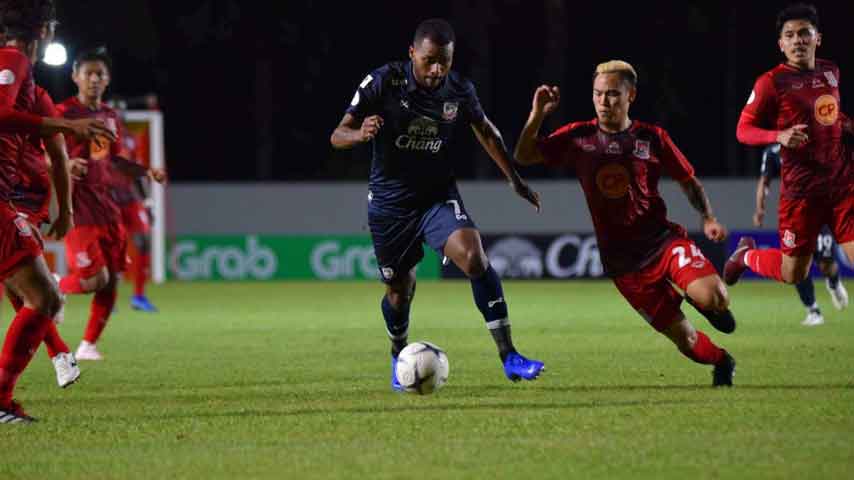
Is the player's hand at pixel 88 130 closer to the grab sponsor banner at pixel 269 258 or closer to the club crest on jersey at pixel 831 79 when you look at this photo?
the club crest on jersey at pixel 831 79

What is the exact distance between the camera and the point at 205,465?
245 inches

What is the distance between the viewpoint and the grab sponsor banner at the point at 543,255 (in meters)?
26.1

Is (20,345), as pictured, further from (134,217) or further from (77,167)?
(134,217)

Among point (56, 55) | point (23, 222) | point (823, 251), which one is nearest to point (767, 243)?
point (823, 251)

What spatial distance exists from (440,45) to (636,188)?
1.40m

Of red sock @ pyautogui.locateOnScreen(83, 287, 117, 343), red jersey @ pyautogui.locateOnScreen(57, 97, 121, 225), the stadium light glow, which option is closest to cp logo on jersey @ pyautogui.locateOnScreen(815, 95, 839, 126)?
red jersey @ pyautogui.locateOnScreen(57, 97, 121, 225)

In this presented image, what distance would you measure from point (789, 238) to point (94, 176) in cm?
581

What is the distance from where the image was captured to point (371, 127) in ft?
27.2

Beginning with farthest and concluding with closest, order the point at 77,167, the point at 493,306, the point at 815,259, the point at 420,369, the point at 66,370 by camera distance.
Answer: the point at 815,259 → the point at 77,167 → the point at 66,370 → the point at 493,306 → the point at 420,369

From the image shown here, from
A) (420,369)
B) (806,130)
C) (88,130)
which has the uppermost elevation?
(88,130)

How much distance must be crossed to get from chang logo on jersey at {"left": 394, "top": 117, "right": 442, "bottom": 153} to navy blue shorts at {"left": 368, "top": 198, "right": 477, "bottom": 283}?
1.17 feet

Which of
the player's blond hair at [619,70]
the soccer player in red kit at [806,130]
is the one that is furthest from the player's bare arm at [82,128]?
the soccer player in red kit at [806,130]

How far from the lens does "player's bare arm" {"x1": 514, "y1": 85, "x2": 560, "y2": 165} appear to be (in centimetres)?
841

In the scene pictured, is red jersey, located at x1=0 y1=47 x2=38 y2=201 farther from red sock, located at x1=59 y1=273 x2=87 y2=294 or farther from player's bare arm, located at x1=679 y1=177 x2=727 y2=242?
red sock, located at x1=59 y1=273 x2=87 y2=294
